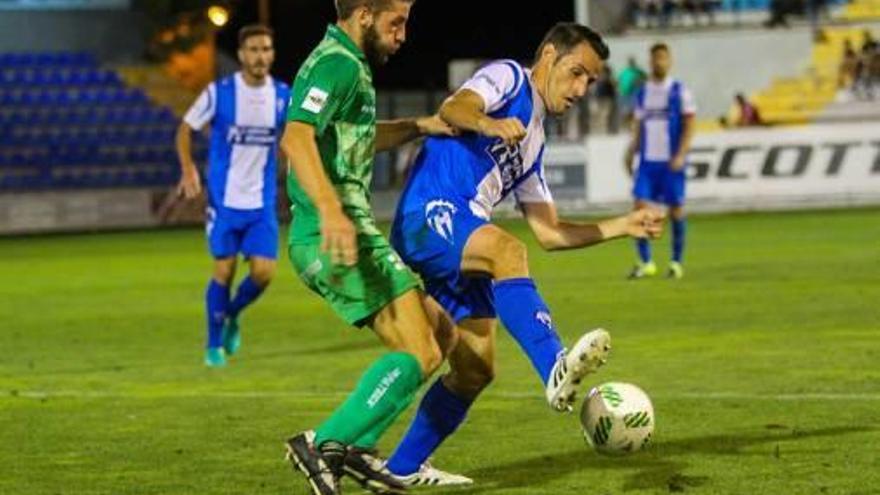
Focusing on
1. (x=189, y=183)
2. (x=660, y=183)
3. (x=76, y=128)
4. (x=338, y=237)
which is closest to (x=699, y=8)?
(x=76, y=128)

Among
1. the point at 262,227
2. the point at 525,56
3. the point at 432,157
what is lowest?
the point at 525,56

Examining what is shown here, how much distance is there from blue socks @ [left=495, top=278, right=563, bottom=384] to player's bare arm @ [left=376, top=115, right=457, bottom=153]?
0.73m

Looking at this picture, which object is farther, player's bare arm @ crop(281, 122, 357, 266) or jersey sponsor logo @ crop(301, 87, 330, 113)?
jersey sponsor logo @ crop(301, 87, 330, 113)

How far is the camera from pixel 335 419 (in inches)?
316

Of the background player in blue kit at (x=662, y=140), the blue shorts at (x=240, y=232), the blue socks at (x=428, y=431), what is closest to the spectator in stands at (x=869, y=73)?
the background player in blue kit at (x=662, y=140)

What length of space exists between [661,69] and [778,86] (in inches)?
961

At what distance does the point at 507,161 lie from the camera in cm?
917

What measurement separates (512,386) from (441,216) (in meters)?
4.47

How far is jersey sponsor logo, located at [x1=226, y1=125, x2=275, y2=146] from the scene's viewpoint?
51.8ft

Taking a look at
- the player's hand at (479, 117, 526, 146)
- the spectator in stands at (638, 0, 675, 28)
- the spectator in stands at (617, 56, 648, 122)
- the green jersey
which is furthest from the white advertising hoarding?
the green jersey

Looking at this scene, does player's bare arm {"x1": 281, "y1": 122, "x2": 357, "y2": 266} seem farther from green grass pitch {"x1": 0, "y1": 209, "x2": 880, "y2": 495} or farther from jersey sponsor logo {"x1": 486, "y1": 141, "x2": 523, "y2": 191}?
green grass pitch {"x1": 0, "y1": 209, "x2": 880, "y2": 495}

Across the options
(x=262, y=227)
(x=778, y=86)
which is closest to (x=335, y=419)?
(x=262, y=227)

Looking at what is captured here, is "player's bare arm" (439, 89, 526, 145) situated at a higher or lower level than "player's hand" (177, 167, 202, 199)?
higher

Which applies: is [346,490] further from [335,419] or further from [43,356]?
[43,356]
